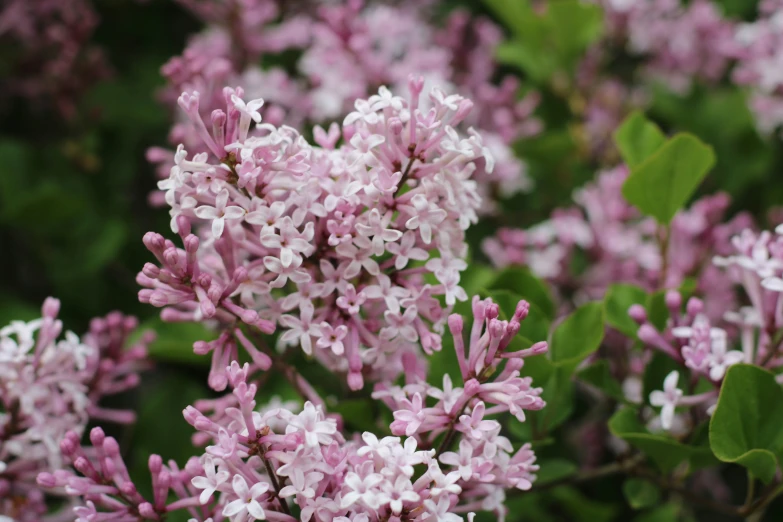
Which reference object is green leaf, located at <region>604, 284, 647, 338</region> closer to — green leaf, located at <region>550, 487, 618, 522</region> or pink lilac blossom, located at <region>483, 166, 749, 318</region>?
pink lilac blossom, located at <region>483, 166, 749, 318</region>

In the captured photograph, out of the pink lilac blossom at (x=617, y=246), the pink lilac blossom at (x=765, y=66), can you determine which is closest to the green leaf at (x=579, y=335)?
the pink lilac blossom at (x=617, y=246)

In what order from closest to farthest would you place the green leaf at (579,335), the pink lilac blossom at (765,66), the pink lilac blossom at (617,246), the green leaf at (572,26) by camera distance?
the green leaf at (579,335) → the pink lilac blossom at (617,246) → the pink lilac blossom at (765,66) → the green leaf at (572,26)

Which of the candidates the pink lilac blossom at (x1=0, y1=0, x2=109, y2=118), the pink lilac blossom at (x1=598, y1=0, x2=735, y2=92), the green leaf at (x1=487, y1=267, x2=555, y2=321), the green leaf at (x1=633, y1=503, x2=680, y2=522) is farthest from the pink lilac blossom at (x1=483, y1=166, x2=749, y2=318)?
the pink lilac blossom at (x1=0, y1=0, x2=109, y2=118)

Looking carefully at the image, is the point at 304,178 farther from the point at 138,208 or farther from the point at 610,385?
the point at 138,208

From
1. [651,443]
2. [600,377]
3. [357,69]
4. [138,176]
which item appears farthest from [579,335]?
[138,176]

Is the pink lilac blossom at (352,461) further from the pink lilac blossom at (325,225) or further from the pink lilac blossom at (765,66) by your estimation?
the pink lilac blossom at (765,66)

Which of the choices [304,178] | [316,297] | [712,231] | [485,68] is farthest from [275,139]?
[485,68]

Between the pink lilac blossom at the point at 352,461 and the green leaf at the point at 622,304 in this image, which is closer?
the pink lilac blossom at the point at 352,461
